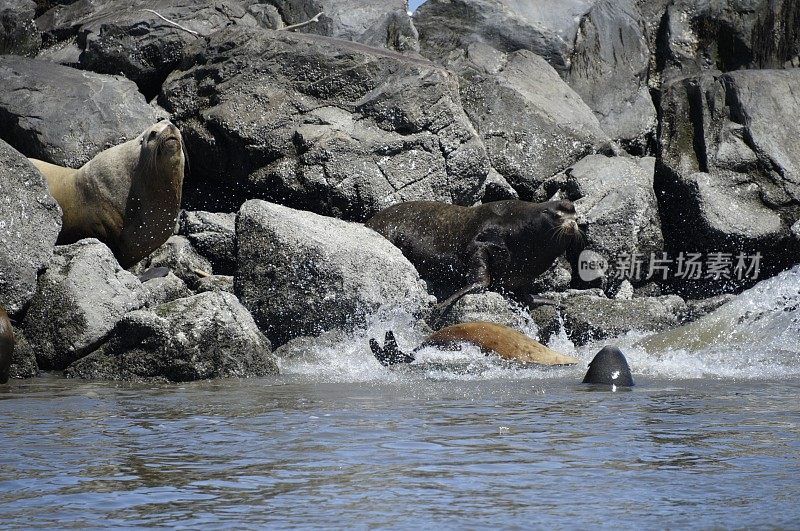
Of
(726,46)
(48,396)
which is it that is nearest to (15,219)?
(48,396)

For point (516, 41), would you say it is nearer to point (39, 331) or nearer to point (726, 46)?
point (726, 46)

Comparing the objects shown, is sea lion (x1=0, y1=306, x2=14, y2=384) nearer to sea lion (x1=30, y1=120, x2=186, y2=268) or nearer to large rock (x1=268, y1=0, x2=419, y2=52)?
sea lion (x1=30, y1=120, x2=186, y2=268)

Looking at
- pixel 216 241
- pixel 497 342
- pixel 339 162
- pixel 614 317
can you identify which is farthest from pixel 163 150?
pixel 614 317

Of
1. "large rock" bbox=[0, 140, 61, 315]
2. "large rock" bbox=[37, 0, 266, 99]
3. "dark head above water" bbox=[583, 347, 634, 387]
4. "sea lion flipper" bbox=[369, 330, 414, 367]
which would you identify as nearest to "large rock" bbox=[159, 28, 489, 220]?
"large rock" bbox=[37, 0, 266, 99]

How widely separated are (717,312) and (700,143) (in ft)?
13.9

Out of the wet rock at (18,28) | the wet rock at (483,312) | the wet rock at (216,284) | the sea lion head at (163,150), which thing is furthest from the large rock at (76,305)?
the wet rock at (18,28)

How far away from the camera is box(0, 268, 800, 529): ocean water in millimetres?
3637

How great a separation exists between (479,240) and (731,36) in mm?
7327

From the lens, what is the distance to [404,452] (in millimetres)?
4637

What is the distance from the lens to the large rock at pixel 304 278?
9.30 meters

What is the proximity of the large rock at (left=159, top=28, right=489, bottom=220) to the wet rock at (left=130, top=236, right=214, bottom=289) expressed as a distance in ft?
4.65

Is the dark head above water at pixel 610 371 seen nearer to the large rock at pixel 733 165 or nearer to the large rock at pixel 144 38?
the large rock at pixel 733 165

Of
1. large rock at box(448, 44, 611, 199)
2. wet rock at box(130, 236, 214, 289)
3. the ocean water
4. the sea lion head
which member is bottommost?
the ocean water

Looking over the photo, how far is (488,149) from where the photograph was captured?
13188mm
